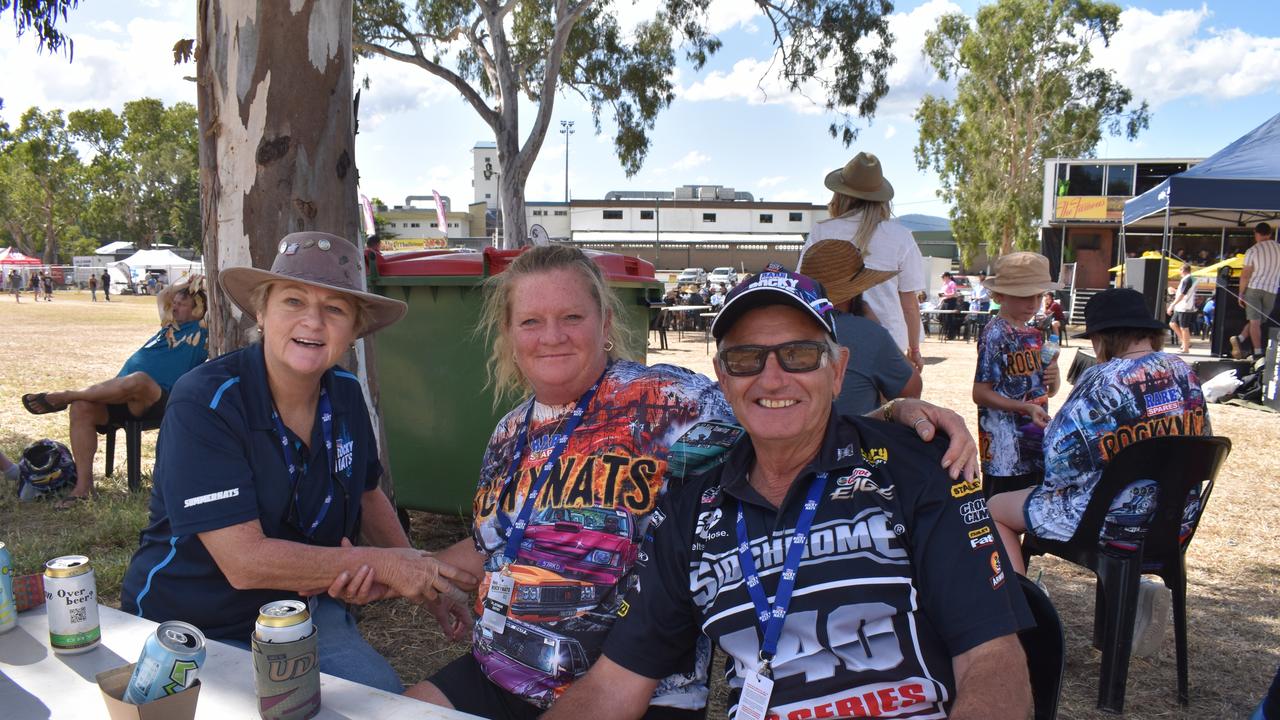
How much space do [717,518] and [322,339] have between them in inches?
49.5

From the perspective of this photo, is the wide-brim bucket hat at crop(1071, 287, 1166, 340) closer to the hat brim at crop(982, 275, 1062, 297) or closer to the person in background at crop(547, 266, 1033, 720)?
the hat brim at crop(982, 275, 1062, 297)

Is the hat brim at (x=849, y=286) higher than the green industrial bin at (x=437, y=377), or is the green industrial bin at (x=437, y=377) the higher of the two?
the hat brim at (x=849, y=286)

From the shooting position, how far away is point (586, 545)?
6.98ft

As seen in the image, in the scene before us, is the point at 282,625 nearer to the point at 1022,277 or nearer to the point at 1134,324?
the point at 1134,324

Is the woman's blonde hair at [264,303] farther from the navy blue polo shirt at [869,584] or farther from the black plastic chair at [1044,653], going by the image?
the black plastic chair at [1044,653]

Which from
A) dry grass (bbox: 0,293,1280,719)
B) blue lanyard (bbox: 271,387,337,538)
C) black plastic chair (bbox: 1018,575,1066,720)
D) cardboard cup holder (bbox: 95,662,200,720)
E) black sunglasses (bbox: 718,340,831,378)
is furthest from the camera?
dry grass (bbox: 0,293,1280,719)

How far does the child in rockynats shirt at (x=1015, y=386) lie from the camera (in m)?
4.25

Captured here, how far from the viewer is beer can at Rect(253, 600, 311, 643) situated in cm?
150

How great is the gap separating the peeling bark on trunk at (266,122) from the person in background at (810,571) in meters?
2.03

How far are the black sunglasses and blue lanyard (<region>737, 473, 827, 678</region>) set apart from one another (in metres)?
0.26

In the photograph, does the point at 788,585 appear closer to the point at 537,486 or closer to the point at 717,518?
the point at 717,518

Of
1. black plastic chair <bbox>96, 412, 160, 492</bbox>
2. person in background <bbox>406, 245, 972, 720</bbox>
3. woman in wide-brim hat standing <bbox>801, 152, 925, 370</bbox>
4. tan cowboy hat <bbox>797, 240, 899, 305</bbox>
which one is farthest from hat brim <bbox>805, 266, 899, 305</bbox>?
black plastic chair <bbox>96, 412, 160, 492</bbox>

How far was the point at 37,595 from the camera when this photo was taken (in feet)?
Result: 6.63

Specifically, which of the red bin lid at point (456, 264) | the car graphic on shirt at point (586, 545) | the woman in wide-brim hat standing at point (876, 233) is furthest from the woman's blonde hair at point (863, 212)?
the car graphic on shirt at point (586, 545)
